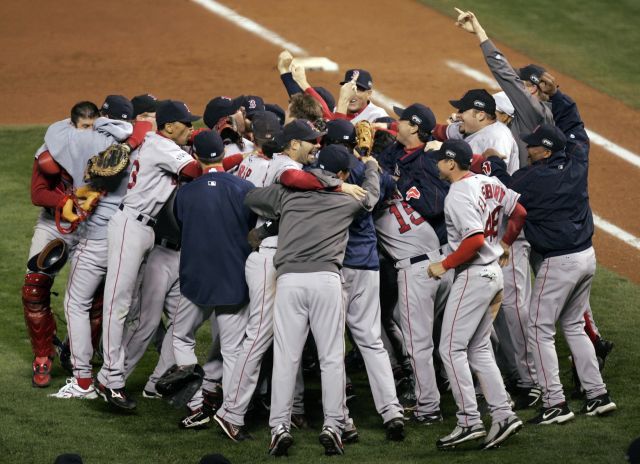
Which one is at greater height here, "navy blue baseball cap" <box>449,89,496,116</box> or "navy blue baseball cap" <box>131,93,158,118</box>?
"navy blue baseball cap" <box>449,89,496,116</box>

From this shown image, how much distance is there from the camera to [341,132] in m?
7.76

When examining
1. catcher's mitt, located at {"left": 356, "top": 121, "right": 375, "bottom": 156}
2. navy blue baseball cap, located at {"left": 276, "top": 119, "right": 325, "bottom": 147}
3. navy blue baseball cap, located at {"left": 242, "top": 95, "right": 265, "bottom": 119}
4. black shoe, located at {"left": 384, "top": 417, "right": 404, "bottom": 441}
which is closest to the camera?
black shoe, located at {"left": 384, "top": 417, "right": 404, "bottom": 441}

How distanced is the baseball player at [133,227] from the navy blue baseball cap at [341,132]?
2.86 ft

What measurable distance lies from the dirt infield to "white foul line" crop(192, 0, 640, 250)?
123mm

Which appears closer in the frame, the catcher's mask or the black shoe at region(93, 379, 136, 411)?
the black shoe at region(93, 379, 136, 411)

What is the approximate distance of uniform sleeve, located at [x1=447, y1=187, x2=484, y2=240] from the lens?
286 inches

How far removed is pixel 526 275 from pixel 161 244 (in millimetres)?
2409

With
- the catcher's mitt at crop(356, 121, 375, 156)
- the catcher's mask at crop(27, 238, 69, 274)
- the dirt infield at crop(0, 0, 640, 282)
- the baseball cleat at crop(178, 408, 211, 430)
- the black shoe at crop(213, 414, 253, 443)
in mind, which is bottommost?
the dirt infield at crop(0, 0, 640, 282)

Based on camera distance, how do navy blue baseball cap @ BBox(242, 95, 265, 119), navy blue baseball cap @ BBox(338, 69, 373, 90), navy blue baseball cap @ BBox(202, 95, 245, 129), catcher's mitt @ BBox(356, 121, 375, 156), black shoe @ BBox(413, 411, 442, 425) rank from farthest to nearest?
navy blue baseball cap @ BBox(338, 69, 373, 90), navy blue baseball cap @ BBox(242, 95, 265, 119), navy blue baseball cap @ BBox(202, 95, 245, 129), catcher's mitt @ BBox(356, 121, 375, 156), black shoe @ BBox(413, 411, 442, 425)

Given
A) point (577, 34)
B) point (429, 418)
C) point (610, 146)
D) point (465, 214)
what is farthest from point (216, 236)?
point (577, 34)

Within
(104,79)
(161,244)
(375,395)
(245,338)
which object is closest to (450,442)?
(375,395)

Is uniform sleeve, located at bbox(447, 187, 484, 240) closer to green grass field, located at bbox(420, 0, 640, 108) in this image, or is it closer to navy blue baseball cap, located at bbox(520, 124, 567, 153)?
navy blue baseball cap, located at bbox(520, 124, 567, 153)

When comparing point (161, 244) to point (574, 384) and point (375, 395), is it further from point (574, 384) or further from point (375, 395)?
point (574, 384)

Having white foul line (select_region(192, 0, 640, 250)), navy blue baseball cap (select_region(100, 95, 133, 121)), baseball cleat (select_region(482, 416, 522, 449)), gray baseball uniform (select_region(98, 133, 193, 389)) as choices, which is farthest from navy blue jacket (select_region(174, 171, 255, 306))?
white foul line (select_region(192, 0, 640, 250))
